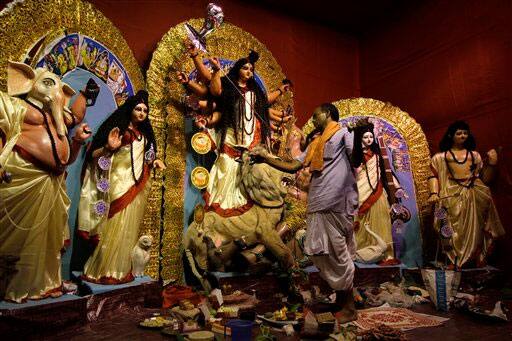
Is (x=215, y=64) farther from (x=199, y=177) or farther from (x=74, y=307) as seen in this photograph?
(x=74, y=307)

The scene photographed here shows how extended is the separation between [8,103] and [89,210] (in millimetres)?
1139

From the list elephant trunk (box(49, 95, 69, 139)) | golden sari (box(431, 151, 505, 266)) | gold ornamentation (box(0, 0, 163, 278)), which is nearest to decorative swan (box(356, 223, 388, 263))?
golden sari (box(431, 151, 505, 266))

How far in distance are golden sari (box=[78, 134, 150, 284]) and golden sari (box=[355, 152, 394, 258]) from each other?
2.69m

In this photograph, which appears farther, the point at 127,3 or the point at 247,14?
the point at 247,14

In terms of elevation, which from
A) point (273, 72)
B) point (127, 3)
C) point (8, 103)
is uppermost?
point (127, 3)

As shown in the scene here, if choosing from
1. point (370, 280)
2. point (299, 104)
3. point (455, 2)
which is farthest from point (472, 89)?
point (370, 280)

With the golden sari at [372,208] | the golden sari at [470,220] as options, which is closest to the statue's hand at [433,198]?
the golden sari at [470,220]

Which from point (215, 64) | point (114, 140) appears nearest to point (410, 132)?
point (215, 64)

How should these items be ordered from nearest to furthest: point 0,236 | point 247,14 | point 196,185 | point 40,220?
point 0,236 → point 40,220 → point 196,185 → point 247,14

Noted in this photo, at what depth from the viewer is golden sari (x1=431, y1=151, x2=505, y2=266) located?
4762 millimetres

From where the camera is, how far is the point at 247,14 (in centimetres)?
604

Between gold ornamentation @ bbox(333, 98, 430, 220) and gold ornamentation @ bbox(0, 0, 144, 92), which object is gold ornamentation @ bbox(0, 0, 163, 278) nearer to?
gold ornamentation @ bbox(0, 0, 144, 92)

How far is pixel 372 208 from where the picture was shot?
16.4 feet

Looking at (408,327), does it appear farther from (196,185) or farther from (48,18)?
(48,18)
